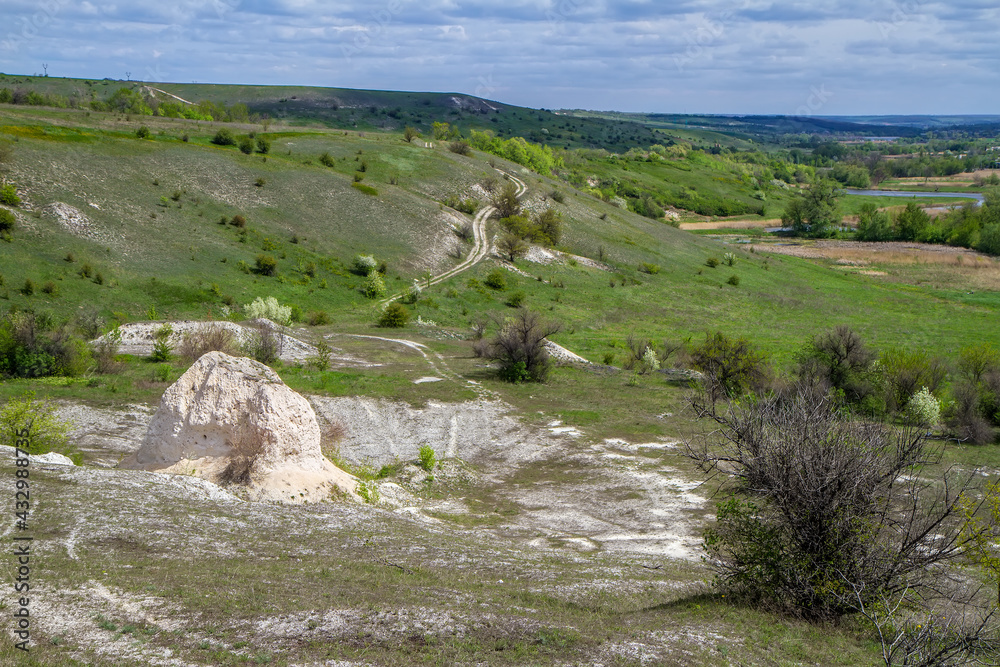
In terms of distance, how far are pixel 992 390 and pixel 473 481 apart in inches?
973

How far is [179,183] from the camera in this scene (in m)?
62.8

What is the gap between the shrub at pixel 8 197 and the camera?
163 feet

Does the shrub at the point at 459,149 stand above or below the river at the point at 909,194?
above

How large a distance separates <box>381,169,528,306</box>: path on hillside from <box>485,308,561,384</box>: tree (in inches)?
773

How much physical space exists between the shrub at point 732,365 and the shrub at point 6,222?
43809mm

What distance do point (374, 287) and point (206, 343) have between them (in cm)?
2297

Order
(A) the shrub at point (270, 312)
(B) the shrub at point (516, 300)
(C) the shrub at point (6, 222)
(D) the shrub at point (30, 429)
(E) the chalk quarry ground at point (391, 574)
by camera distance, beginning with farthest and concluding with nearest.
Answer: (B) the shrub at point (516, 300), (C) the shrub at point (6, 222), (A) the shrub at point (270, 312), (D) the shrub at point (30, 429), (E) the chalk quarry ground at point (391, 574)

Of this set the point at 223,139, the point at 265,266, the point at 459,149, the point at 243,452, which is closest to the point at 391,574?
the point at 243,452

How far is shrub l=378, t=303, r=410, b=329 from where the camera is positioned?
4916cm

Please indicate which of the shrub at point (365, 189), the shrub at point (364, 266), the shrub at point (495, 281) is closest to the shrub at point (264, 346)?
the shrub at point (364, 266)

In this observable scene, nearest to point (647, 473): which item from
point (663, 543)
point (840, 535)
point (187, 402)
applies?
point (663, 543)

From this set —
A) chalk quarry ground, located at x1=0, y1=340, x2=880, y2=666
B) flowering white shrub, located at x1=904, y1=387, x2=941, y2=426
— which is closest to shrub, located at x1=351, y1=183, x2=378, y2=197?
chalk quarry ground, located at x1=0, y1=340, x2=880, y2=666

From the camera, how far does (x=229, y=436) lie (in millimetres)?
22203

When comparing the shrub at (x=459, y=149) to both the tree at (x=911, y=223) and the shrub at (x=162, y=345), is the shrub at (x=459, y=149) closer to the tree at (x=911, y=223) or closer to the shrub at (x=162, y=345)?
the shrub at (x=162, y=345)
